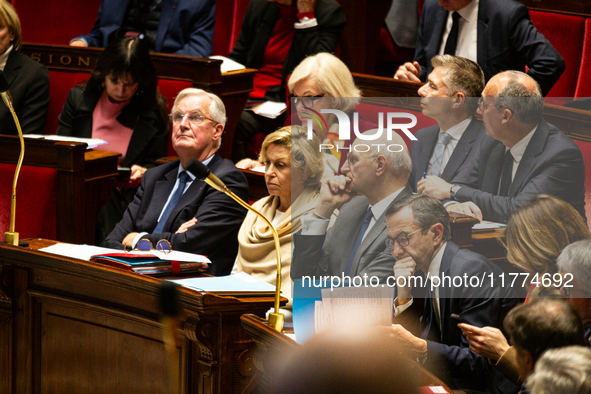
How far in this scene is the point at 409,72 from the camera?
2.83m

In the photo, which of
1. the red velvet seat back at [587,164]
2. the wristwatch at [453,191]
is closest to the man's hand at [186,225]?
the wristwatch at [453,191]

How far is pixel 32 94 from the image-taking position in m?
3.34

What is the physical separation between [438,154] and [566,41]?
6.54ft

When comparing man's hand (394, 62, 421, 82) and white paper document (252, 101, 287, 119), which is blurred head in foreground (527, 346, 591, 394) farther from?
white paper document (252, 101, 287, 119)

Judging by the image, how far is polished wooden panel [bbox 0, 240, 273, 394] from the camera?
1.76m

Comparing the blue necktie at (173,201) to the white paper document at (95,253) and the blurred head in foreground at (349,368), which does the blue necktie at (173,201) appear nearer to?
the white paper document at (95,253)

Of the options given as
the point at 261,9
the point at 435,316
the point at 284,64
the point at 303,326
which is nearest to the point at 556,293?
the point at 435,316

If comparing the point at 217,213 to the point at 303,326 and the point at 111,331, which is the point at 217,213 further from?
the point at 303,326

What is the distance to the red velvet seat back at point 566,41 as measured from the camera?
3.22 m

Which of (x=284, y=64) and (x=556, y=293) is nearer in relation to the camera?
(x=556, y=293)

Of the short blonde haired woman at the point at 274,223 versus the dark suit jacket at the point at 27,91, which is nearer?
the short blonde haired woman at the point at 274,223

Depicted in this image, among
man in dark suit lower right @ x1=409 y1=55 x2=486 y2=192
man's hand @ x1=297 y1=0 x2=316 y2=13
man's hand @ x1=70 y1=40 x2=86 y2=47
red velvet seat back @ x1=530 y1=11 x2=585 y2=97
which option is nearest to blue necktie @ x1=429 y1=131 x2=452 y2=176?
man in dark suit lower right @ x1=409 y1=55 x2=486 y2=192

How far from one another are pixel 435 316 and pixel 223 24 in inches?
125

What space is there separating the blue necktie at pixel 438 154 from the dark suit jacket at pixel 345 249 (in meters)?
0.07
